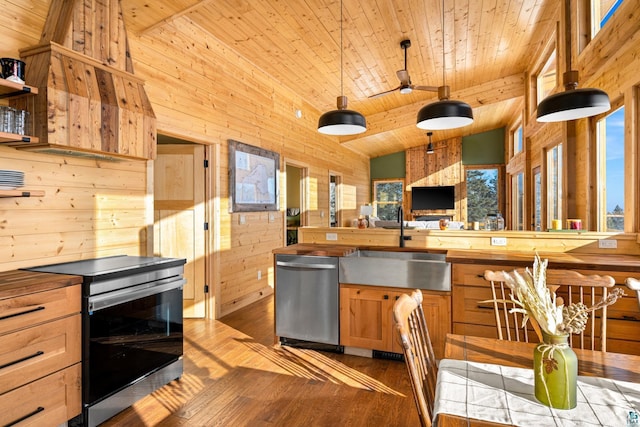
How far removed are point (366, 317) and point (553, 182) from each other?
4.05 meters

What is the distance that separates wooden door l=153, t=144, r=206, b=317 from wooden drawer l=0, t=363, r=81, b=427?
224 cm

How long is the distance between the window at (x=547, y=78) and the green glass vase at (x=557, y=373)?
16.9 ft

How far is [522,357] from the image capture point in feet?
4.64

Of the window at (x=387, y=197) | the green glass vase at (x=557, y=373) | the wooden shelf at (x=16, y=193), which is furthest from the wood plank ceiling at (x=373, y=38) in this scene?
the window at (x=387, y=197)

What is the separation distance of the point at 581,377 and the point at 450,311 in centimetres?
169

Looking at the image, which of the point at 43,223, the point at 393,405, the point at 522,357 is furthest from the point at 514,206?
the point at 43,223

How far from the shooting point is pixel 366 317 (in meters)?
3.17

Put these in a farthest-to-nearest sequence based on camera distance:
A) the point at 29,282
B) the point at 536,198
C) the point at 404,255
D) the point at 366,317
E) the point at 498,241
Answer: the point at 536,198 → the point at 404,255 → the point at 498,241 → the point at 366,317 → the point at 29,282

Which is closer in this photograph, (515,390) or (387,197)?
(515,390)

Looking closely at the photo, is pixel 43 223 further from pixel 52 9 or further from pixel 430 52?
pixel 430 52

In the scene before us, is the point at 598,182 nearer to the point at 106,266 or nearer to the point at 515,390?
the point at 515,390

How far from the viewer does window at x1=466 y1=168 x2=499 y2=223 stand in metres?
10.5

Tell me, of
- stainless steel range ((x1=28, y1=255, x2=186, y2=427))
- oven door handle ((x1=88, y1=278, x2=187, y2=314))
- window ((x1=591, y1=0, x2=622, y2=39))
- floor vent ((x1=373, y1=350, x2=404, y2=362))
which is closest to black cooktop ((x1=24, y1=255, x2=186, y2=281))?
stainless steel range ((x1=28, y1=255, x2=186, y2=427))

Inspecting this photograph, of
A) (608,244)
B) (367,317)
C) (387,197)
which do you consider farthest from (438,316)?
(387,197)
